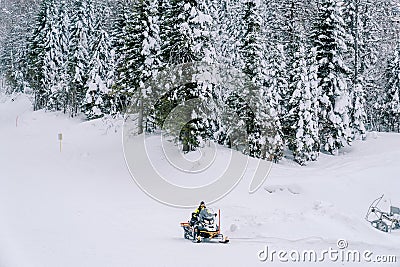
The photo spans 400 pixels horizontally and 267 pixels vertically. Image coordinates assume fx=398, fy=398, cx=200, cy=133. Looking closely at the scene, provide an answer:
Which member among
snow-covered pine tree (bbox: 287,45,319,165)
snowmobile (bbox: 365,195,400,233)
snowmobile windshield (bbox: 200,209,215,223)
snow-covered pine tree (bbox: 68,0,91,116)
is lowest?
snowmobile (bbox: 365,195,400,233)

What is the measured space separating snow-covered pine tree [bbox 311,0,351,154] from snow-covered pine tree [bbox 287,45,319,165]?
138cm

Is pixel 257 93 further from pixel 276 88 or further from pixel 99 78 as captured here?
pixel 99 78

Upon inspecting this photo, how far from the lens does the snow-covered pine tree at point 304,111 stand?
104ft

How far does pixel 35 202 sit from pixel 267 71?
20.5 metres

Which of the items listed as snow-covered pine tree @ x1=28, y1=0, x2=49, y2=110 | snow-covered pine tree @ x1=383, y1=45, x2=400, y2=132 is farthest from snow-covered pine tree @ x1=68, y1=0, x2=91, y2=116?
snow-covered pine tree @ x1=383, y1=45, x2=400, y2=132

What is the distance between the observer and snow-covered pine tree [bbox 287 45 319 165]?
31578 millimetres

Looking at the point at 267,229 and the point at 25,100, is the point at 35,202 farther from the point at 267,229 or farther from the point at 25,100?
the point at 25,100

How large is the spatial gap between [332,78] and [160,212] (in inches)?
816

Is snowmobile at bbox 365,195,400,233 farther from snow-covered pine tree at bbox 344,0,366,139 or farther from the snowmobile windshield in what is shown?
snow-covered pine tree at bbox 344,0,366,139

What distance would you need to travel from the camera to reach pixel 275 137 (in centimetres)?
3192

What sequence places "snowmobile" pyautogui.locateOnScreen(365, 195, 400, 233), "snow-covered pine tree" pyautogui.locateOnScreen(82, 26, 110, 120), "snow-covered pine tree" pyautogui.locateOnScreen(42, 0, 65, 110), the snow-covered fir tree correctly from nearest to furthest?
"snowmobile" pyautogui.locateOnScreen(365, 195, 400, 233)
the snow-covered fir tree
"snow-covered pine tree" pyautogui.locateOnScreen(82, 26, 110, 120)
"snow-covered pine tree" pyautogui.locateOnScreen(42, 0, 65, 110)

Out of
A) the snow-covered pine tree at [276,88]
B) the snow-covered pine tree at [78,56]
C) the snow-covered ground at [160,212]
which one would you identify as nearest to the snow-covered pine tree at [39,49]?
the snow-covered pine tree at [78,56]

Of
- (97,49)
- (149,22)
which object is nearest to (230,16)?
(97,49)

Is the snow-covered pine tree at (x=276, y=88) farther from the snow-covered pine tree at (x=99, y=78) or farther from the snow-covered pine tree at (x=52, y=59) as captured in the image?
the snow-covered pine tree at (x=52, y=59)
